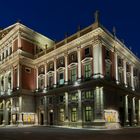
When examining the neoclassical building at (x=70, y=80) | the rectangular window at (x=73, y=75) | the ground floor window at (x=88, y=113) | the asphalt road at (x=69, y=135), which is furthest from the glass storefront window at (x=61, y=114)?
the asphalt road at (x=69, y=135)

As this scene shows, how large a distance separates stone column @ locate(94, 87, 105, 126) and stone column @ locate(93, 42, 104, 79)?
2643 mm

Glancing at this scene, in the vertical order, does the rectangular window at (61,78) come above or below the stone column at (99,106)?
above

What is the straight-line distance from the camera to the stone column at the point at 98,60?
133 feet

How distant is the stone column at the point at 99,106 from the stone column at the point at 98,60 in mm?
2643

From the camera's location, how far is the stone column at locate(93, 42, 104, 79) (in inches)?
1601

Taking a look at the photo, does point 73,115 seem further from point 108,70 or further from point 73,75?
point 108,70

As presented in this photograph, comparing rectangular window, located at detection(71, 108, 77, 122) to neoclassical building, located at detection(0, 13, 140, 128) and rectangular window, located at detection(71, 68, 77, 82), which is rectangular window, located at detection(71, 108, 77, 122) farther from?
rectangular window, located at detection(71, 68, 77, 82)

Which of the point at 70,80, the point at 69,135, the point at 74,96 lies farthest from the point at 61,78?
the point at 69,135

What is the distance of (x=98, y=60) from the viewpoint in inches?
1614

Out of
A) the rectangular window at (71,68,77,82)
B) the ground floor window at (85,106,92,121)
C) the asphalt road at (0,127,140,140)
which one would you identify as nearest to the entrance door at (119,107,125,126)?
the ground floor window at (85,106,92,121)

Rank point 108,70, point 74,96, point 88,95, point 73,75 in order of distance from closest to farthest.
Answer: point 88,95 → point 108,70 → point 74,96 → point 73,75

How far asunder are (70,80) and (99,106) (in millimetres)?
9692

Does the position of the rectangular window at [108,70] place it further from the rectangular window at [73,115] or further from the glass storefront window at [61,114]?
the glass storefront window at [61,114]

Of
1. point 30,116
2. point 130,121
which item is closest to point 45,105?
point 30,116
